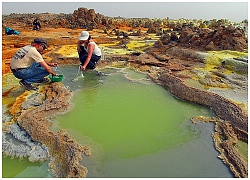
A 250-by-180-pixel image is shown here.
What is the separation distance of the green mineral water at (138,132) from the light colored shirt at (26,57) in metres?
0.82

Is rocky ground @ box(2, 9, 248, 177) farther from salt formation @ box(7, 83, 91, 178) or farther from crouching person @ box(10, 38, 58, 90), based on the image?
crouching person @ box(10, 38, 58, 90)

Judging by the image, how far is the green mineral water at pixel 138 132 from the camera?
2.55 meters

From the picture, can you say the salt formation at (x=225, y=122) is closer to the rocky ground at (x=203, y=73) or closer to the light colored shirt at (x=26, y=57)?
the rocky ground at (x=203, y=73)

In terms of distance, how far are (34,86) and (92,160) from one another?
2.31 meters

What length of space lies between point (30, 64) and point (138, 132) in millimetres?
2265

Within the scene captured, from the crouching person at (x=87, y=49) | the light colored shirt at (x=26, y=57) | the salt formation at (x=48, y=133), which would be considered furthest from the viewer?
the crouching person at (x=87, y=49)

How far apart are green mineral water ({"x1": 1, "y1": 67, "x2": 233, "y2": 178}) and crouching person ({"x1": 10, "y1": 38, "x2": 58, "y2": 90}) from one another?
616 millimetres

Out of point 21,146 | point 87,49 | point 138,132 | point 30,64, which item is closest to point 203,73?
point 87,49

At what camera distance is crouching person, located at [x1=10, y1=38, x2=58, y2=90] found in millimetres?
4055

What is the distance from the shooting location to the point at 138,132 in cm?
317

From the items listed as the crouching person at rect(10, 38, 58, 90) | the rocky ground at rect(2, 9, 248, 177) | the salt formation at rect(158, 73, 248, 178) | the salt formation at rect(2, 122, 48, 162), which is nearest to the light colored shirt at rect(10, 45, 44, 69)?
the crouching person at rect(10, 38, 58, 90)

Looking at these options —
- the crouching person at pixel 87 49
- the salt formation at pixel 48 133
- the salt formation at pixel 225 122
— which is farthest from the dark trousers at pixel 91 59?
the salt formation at pixel 225 122

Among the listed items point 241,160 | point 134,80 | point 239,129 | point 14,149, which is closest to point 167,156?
point 241,160

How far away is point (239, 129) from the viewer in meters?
3.24
